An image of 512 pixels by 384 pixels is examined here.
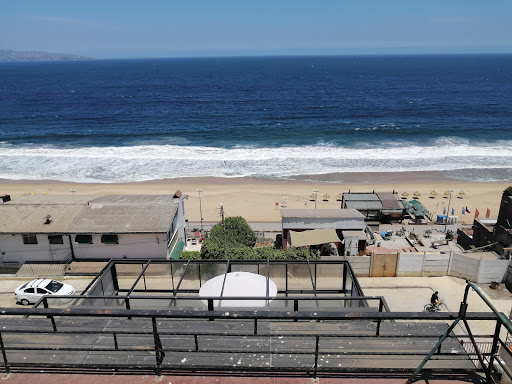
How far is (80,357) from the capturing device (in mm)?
5707

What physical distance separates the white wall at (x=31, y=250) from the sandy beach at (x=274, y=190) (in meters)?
12.1

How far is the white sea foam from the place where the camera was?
46.8m

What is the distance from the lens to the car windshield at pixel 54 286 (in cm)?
1830

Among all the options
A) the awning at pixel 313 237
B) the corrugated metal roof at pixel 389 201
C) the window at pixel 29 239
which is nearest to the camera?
the window at pixel 29 239

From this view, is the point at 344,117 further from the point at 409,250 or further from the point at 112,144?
the point at 409,250

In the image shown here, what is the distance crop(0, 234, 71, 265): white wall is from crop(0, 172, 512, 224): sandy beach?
12.1 metres

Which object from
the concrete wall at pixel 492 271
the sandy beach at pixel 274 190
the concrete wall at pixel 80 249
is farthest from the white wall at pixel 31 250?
the concrete wall at pixel 492 271

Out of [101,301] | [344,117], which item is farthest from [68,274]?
[344,117]

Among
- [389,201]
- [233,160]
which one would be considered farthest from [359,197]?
[233,160]

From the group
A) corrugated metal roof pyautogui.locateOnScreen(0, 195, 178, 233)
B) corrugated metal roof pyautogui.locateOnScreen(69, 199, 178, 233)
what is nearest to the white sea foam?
corrugated metal roof pyautogui.locateOnScreen(0, 195, 178, 233)

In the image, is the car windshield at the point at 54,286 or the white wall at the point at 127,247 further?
the white wall at the point at 127,247

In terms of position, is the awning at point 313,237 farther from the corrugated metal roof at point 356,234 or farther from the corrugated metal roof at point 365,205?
the corrugated metal roof at point 365,205

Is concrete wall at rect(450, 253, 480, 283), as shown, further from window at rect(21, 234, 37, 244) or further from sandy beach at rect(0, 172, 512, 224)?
window at rect(21, 234, 37, 244)

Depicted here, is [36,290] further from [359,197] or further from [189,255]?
[359,197]
